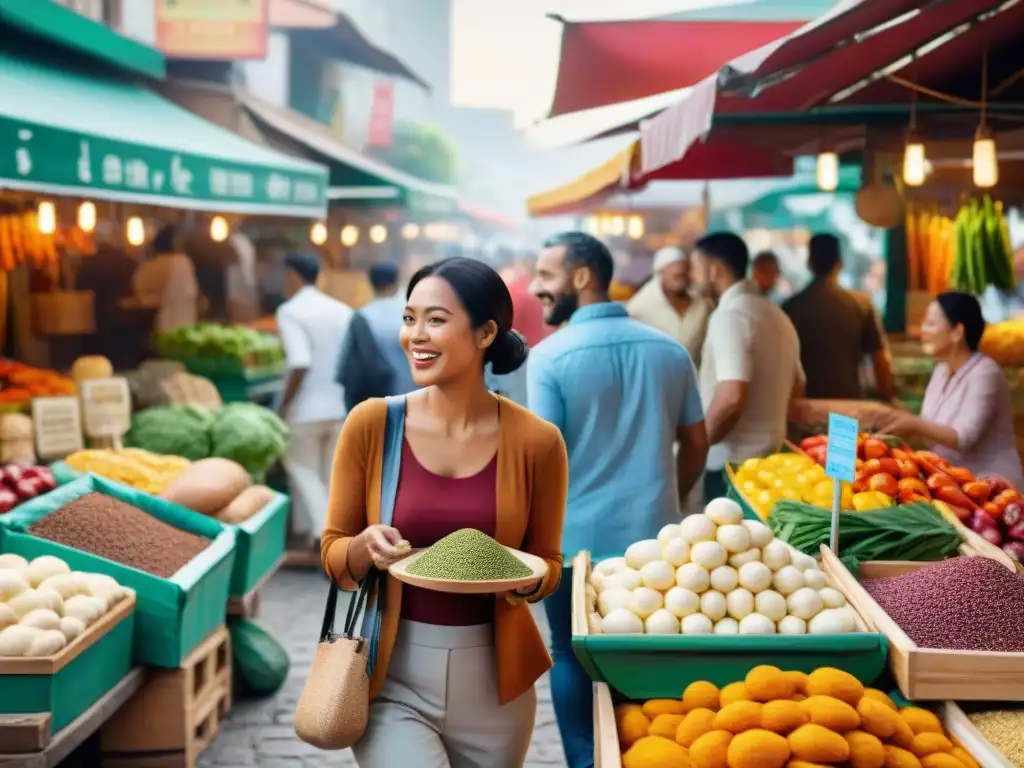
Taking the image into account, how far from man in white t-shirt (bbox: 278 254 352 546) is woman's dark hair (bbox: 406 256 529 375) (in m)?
6.11

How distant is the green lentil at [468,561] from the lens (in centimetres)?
279

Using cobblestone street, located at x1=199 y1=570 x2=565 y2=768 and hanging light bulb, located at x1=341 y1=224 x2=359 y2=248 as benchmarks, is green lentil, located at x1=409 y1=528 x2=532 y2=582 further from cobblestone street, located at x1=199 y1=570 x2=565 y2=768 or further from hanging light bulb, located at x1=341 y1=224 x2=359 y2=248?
hanging light bulb, located at x1=341 y1=224 x2=359 y2=248

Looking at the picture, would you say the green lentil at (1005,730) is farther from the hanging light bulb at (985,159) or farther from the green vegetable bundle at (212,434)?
the green vegetable bundle at (212,434)

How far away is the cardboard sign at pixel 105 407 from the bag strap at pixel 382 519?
4480 mm

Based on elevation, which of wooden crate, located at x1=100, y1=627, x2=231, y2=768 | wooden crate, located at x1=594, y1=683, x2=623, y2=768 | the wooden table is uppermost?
wooden crate, located at x1=594, y1=683, x2=623, y2=768

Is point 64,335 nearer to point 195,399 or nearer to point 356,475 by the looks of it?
point 195,399

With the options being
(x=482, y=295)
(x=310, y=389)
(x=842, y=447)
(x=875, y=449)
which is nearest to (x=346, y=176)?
(x=310, y=389)

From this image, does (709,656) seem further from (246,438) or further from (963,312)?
(246,438)

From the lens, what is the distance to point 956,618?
3402 millimetres

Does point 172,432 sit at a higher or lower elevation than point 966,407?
lower

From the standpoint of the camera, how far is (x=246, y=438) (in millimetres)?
8281

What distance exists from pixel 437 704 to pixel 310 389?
21.3 ft

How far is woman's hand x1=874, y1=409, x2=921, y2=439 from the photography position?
18.9ft

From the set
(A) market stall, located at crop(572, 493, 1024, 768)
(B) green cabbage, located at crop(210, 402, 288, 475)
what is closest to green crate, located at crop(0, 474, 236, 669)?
(A) market stall, located at crop(572, 493, 1024, 768)
